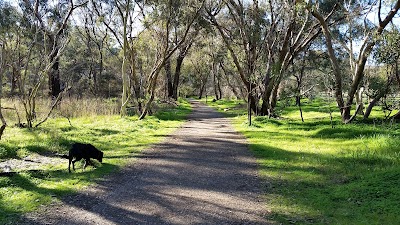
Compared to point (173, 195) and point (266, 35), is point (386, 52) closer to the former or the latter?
point (266, 35)

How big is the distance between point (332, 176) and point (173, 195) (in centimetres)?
368

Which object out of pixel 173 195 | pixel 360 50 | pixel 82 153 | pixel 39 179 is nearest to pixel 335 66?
pixel 360 50

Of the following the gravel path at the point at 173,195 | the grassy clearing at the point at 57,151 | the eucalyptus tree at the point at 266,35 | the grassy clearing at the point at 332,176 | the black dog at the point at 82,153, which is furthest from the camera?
the eucalyptus tree at the point at 266,35

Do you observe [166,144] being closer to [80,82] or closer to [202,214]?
[202,214]

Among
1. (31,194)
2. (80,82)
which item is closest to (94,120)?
(31,194)

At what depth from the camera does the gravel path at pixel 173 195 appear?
5.28 meters

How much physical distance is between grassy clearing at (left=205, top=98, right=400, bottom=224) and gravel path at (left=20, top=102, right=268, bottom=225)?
48cm

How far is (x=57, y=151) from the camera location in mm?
10508

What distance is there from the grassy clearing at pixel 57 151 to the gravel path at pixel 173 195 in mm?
383

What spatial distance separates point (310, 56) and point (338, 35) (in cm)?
658

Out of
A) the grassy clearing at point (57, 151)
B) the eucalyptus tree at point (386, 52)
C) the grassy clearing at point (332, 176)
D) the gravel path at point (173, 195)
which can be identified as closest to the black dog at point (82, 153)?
the grassy clearing at point (57, 151)

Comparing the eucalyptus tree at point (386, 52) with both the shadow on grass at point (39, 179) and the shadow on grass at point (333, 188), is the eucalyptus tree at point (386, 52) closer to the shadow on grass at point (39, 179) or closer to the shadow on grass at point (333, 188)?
the shadow on grass at point (333, 188)

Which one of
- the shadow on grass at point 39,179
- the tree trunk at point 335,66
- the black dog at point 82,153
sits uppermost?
the tree trunk at point 335,66

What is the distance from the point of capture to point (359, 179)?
722 cm
